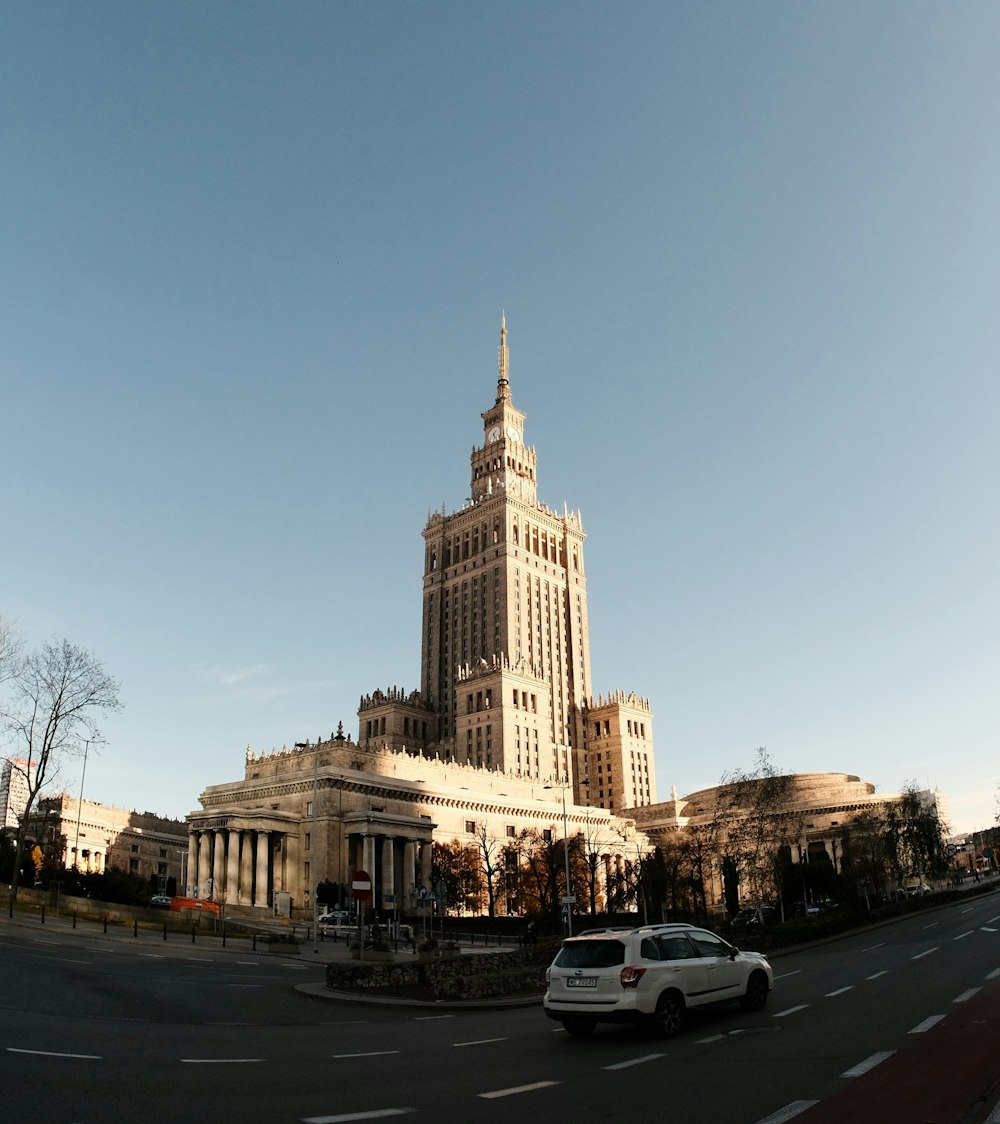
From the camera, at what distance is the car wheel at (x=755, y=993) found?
734 inches

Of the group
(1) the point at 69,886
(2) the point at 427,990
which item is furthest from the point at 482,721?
(2) the point at 427,990

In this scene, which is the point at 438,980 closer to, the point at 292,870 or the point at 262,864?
the point at 262,864

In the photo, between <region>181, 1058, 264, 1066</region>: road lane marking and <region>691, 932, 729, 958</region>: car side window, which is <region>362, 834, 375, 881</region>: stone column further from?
<region>181, 1058, 264, 1066</region>: road lane marking

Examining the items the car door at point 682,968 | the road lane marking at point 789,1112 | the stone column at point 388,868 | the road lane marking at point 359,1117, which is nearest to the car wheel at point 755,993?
the car door at point 682,968

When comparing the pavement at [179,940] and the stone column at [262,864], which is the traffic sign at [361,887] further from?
the stone column at [262,864]

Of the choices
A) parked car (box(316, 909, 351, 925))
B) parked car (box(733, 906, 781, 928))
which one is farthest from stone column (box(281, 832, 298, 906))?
parked car (box(733, 906, 781, 928))

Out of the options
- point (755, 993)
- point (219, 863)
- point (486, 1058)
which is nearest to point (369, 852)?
point (219, 863)

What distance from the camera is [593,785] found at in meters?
167

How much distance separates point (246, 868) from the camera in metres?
100

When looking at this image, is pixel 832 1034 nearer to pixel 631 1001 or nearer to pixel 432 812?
pixel 631 1001

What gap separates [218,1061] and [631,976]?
6.87 metres

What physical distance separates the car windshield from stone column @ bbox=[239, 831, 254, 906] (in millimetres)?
90486

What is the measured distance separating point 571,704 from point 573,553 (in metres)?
31.6

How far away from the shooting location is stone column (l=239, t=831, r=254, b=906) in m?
98.7
